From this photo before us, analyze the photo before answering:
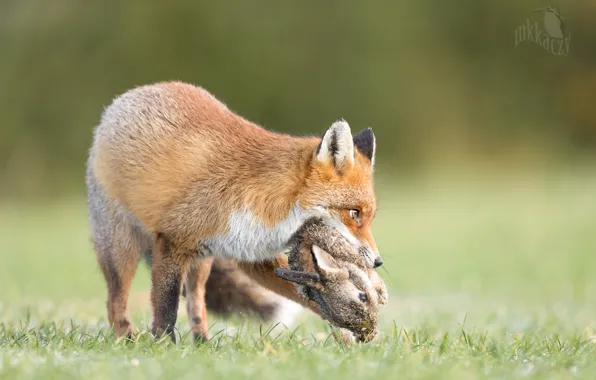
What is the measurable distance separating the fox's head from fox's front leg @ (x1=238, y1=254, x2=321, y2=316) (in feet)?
2.55

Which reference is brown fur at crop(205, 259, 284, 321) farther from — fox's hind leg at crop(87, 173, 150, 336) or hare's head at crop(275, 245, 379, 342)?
hare's head at crop(275, 245, 379, 342)

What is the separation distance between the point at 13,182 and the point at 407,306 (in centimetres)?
1612

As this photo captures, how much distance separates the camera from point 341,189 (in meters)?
6.54

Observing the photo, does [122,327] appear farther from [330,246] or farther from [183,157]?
[330,246]

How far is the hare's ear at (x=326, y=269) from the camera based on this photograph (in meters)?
6.13

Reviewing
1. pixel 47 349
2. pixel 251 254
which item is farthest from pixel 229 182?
pixel 47 349

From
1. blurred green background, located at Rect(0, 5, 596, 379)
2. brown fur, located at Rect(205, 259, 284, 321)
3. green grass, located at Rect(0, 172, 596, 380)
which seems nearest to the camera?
green grass, located at Rect(0, 172, 596, 380)

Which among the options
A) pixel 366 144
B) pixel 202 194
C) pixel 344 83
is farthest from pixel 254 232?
pixel 344 83

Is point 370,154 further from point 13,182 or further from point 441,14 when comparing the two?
point 441,14

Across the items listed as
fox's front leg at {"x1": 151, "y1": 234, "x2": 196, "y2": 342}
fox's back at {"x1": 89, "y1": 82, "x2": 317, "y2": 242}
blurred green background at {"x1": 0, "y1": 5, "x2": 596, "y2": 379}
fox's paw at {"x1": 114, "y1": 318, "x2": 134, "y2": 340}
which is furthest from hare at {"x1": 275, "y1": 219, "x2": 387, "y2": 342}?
blurred green background at {"x1": 0, "y1": 5, "x2": 596, "y2": 379}

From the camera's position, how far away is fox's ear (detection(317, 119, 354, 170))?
6531 millimetres

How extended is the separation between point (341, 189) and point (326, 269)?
27.8 inches

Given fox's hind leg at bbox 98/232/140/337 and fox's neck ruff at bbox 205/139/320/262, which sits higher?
fox's neck ruff at bbox 205/139/320/262

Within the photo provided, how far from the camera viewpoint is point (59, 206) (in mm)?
23453
